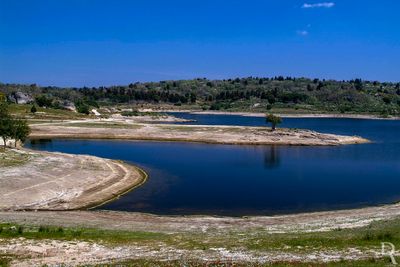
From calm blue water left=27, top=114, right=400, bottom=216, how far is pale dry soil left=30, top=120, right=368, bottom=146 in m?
6.71

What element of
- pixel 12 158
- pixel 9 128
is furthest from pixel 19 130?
pixel 12 158

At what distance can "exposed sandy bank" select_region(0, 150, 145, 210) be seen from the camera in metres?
49.6

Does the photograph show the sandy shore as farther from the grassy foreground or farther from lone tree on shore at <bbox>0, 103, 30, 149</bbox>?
lone tree on shore at <bbox>0, 103, 30, 149</bbox>

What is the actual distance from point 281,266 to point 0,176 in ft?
142

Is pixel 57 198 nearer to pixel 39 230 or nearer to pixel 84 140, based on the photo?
pixel 39 230

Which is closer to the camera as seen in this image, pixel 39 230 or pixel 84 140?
pixel 39 230

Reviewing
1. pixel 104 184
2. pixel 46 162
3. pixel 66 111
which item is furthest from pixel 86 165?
pixel 66 111

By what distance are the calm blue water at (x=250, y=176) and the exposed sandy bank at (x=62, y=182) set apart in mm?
2822

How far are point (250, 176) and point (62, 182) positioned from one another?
2798 cm

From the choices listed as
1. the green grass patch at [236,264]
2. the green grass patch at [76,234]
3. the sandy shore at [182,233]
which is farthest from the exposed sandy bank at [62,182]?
the green grass patch at [236,264]

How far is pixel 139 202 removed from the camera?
176 feet

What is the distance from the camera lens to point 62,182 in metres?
58.3

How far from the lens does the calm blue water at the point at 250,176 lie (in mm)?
53719

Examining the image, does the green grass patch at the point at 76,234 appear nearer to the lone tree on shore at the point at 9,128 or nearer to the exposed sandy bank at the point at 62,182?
the exposed sandy bank at the point at 62,182
